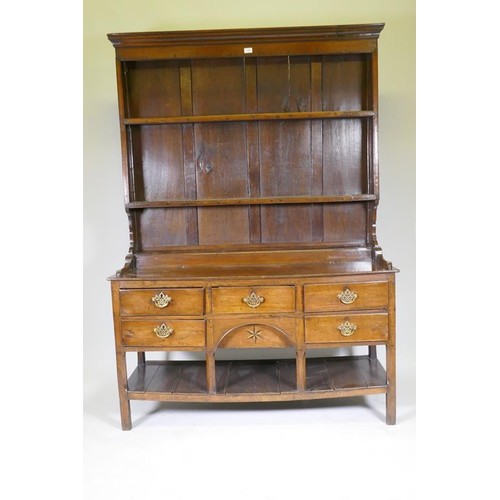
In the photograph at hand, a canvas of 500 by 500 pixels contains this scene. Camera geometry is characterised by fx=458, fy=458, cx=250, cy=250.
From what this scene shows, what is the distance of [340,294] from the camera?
93.2 inches

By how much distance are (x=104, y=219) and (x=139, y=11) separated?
4.55 ft

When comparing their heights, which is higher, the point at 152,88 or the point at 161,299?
the point at 152,88

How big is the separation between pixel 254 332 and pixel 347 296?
519 mm

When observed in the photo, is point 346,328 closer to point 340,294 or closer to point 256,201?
point 340,294

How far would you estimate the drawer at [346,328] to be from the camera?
2.38 meters

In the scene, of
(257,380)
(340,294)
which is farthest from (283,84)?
(257,380)

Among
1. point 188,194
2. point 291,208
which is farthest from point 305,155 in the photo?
point 188,194

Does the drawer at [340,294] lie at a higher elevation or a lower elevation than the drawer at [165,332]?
higher

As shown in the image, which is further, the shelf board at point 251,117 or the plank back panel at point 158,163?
the plank back panel at point 158,163

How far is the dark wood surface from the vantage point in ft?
7.83

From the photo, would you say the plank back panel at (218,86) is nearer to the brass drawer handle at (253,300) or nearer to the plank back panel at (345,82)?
the plank back panel at (345,82)

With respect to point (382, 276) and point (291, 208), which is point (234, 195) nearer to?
point (291, 208)

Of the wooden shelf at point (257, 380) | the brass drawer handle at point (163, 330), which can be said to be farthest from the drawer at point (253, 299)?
the wooden shelf at point (257, 380)

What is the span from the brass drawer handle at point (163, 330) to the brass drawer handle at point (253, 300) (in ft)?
1.36
